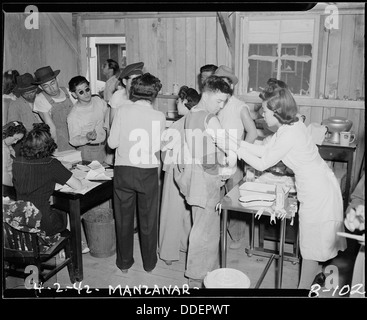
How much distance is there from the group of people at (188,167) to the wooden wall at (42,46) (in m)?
1.32

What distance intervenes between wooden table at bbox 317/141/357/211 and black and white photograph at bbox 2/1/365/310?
0.02m

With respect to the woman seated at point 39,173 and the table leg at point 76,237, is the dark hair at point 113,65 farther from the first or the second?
the table leg at point 76,237

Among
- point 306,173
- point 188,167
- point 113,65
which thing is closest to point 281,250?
point 306,173

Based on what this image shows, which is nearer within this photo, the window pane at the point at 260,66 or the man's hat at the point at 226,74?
A: the man's hat at the point at 226,74

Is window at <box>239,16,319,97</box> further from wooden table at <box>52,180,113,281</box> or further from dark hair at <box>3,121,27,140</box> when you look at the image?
dark hair at <box>3,121,27,140</box>

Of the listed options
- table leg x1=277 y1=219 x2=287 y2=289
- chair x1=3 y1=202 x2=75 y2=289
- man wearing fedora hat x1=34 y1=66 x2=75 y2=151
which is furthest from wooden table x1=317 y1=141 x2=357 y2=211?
chair x1=3 y1=202 x2=75 y2=289

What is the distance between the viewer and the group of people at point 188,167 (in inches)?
108

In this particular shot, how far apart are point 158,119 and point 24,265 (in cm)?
139

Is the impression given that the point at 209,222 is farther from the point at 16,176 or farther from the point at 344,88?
the point at 344,88

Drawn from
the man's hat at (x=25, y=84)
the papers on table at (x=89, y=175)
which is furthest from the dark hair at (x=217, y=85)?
the man's hat at (x=25, y=84)

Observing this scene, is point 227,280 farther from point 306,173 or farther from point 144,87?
point 144,87

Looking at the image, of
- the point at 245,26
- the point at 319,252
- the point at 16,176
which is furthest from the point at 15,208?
the point at 245,26

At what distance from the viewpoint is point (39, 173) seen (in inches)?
118

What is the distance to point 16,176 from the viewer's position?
9.84 ft
